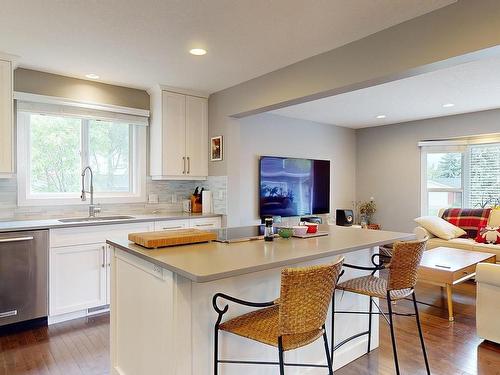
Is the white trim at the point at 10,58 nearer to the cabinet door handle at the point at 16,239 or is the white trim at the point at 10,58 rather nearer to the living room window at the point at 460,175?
the cabinet door handle at the point at 16,239

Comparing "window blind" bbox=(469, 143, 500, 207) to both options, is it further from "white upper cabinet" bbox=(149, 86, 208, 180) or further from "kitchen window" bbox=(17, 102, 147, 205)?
"kitchen window" bbox=(17, 102, 147, 205)

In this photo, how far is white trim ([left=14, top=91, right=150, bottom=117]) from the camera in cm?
339

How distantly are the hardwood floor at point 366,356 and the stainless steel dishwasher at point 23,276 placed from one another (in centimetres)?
18

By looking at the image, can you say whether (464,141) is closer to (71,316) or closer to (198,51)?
(198,51)

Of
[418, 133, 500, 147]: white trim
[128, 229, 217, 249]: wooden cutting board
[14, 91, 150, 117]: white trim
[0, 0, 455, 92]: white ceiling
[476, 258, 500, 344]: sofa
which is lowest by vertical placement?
[476, 258, 500, 344]: sofa

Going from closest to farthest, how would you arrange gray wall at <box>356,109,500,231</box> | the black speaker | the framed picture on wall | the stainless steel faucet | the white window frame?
the stainless steel faucet → the framed picture on wall → the white window frame → gray wall at <box>356,109,500,231</box> → the black speaker

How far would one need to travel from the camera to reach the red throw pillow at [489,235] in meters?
4.55

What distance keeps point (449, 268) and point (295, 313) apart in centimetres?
258

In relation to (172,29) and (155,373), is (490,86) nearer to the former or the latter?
(172,29)

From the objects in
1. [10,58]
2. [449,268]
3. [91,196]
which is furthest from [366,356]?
[10,58]

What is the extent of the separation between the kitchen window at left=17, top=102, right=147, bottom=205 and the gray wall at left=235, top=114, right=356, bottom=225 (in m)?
1.37

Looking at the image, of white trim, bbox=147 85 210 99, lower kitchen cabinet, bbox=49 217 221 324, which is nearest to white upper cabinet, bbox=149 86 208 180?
white trim, bbox=147 85 210 99

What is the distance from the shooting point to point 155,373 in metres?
1.74

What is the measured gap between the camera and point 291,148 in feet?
19.0
